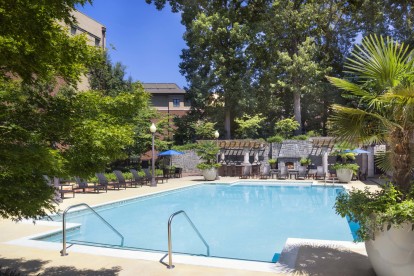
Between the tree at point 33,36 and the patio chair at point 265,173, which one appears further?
the patio chair at point 265,173

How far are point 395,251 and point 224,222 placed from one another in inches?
272

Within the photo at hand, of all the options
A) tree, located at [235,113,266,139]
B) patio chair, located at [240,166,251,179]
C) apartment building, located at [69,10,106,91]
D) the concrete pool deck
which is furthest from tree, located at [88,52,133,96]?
the concrete pool deck

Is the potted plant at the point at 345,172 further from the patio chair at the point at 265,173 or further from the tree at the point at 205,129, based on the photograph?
the tree at the point at 205,129

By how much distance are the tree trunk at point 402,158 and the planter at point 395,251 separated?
0.72 m

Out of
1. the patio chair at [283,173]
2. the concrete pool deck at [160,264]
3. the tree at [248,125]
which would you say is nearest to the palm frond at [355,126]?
the concrete pool deck at [160,264]

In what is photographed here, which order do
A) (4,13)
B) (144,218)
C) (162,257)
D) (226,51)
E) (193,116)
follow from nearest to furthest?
(4,13) < (162,257) < (144,218) < (226,51) < (193,116)

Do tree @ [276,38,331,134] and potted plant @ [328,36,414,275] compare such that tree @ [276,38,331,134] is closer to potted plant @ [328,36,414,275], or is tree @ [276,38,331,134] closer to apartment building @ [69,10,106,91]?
apartment building @ [69,10,106,91]

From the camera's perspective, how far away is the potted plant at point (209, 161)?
2181cm

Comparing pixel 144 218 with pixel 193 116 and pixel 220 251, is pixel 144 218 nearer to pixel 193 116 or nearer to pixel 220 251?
pixel 220 251

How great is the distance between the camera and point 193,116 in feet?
110

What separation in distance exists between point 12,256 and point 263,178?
17968mm

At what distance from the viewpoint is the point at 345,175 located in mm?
19156

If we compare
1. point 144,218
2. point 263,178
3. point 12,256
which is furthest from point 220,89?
point 12,256

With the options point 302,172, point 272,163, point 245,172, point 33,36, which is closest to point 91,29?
point 245,172
